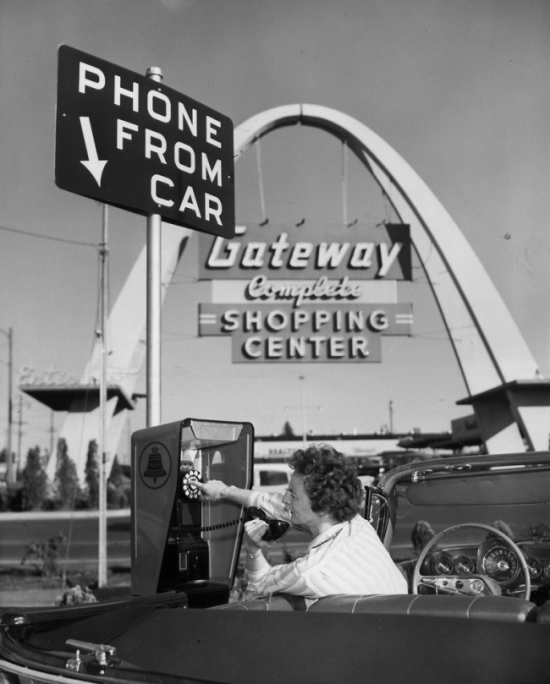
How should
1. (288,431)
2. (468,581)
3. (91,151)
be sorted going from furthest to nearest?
1. (288,431)
2. (91,151)
3. (468,581)

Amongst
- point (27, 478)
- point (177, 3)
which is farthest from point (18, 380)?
point (177, 3)

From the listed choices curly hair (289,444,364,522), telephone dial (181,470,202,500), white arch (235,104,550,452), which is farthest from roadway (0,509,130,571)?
curly hair (289,444,364,522)

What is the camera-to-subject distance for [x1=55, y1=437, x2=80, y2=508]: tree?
16.7 m

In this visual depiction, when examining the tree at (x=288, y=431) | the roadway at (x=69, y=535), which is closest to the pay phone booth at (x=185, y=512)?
the tree at (x=288, y=431)

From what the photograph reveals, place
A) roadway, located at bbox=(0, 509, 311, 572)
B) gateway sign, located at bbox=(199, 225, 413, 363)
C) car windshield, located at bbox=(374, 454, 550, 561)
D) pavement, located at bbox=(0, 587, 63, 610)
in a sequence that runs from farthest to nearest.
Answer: roadway, located at bbox=(0, 509, 311, 572) < gateway sign, located at bbox=(199, 225, 413, 363) < pavement, located at bbox=(0, 587, 63, 610) < car windshield, located at bbox=(374, 454, 550, 561)

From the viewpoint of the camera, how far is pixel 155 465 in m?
3.40

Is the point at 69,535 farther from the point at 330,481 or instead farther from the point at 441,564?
the point at 330,481

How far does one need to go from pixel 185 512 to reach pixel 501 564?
1.40 metres

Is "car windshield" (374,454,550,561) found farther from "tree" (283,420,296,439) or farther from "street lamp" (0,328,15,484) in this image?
"tree" (283,420,296,439)

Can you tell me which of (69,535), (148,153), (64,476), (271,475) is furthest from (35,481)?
(148,153)

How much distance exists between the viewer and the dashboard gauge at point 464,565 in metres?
3.24

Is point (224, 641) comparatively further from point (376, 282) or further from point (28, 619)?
point (376, 282)

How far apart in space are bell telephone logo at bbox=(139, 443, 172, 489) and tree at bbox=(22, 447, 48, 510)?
1580cm

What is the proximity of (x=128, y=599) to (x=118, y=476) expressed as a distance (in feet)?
57.4
